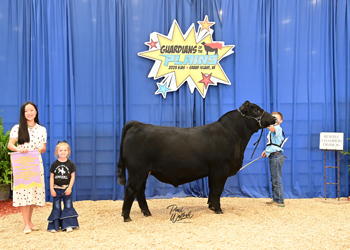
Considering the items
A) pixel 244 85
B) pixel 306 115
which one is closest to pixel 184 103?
pixel 244 85

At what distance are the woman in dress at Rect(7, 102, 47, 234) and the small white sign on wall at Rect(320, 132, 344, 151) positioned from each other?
4.33m

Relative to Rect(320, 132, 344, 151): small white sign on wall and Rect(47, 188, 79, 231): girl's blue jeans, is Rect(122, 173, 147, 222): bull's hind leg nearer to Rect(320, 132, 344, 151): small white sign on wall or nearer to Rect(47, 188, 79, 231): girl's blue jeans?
Rect(47, 188, 79, 231): girl's blue jeans

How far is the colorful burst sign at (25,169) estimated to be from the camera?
3.23 meters

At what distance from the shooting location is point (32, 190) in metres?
3.28

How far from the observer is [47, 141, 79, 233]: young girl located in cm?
332

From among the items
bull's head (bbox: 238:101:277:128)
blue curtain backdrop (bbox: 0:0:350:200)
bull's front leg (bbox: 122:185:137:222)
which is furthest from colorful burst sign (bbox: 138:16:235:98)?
bull's front leg (bbox: 122:185:137:222)

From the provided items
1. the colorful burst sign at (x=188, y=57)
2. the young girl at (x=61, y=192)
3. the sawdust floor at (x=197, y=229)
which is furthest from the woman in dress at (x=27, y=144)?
the colorful burst sign at (x=188, y=57)

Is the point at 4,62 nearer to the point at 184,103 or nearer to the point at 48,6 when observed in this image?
the point at 48,6

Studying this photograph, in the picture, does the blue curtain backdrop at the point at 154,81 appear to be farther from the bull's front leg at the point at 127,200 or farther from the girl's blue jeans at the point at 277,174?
the bull's front leg at the point at 127,200

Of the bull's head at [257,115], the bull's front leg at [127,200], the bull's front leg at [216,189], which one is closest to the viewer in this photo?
the bull's front leg at [127,200]

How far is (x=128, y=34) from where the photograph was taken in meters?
5.31

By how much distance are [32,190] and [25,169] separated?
0.80ft

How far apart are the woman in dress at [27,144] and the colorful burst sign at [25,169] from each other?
0.06m

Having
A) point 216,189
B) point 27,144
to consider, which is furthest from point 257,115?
point 27,144
